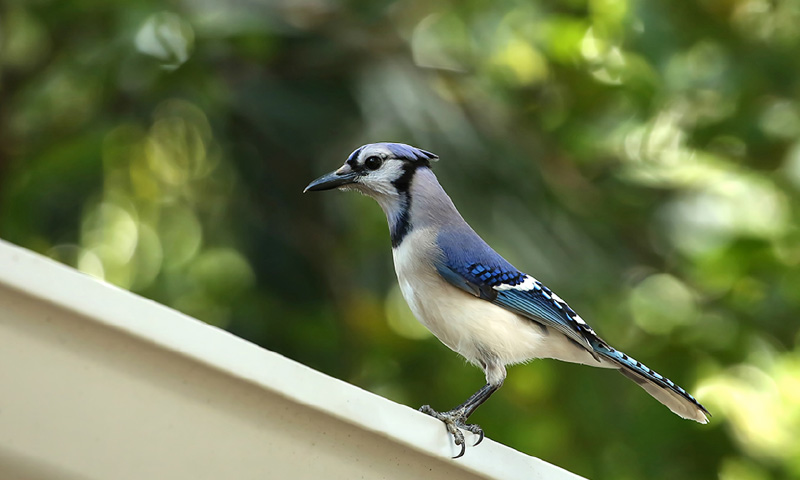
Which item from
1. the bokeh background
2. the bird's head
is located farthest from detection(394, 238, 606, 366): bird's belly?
the bokeh background

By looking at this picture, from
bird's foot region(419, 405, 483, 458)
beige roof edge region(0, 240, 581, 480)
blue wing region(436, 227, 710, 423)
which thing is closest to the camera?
beige roof edge region(0, 240, 581, 480)

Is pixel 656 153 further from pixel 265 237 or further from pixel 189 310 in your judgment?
pixel 189 310

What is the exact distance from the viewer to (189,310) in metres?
3.90

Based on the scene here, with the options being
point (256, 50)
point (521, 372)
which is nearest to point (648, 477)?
point (521, 372)

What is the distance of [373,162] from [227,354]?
0.78 m

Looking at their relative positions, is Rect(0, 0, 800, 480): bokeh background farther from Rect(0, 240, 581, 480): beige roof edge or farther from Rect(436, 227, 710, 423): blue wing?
Rect(0, 240, 581, 480): beige roof edge

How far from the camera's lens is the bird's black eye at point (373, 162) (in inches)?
67.5

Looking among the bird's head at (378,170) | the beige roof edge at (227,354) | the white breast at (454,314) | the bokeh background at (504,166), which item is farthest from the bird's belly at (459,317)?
the bokeh background at (504,166)

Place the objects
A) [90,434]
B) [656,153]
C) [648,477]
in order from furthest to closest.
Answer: [656,153]
[648,477]
[90,434]

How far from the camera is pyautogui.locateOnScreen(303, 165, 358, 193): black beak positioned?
65.1 inches

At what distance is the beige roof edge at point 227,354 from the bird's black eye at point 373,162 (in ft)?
1.96

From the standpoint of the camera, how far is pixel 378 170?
5.68 feet

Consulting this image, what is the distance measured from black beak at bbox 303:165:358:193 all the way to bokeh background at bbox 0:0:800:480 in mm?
1180

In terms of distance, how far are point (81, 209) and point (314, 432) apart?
2.18 metres
